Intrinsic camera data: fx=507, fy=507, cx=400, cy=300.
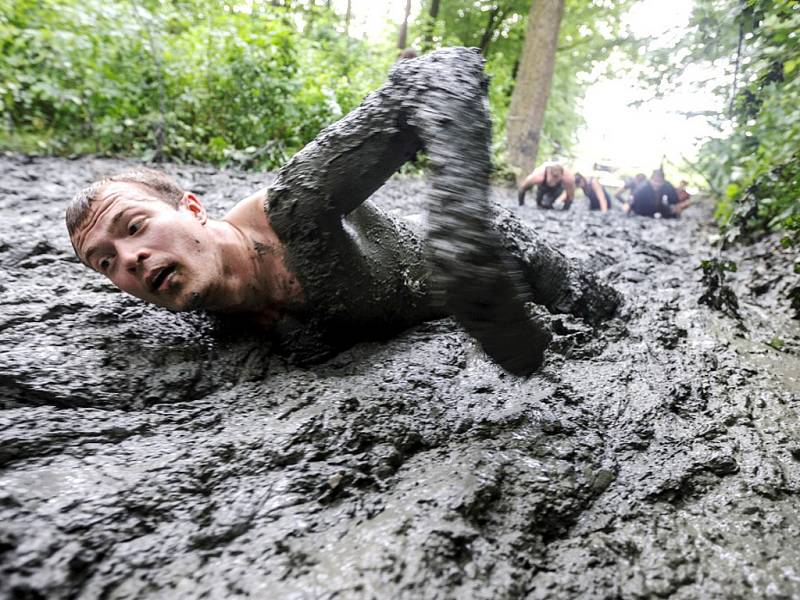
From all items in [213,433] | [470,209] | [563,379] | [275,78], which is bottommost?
[213,433]

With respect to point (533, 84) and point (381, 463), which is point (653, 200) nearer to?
point (533, 84)

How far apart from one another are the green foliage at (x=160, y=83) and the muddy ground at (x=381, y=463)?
12.9ft

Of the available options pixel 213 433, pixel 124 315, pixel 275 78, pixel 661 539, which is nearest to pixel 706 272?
pixel 661 539

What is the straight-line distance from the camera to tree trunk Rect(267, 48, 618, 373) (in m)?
1.13

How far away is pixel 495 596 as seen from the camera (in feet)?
2.99

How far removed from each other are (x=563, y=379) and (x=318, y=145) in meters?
1.15

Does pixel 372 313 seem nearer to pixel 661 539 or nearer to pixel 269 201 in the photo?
pixel 269 201

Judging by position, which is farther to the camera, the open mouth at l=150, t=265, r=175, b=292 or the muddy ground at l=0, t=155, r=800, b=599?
the open mouth at l=150, t=265, r=175, b=292

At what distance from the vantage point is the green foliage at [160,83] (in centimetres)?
496

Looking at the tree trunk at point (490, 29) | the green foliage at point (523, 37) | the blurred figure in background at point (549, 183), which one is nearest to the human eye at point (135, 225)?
the blurred figure in background at point (549, 183)

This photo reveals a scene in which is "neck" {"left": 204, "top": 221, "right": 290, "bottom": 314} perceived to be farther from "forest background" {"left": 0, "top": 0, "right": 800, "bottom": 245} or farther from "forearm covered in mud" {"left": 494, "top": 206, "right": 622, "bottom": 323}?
"forest background" {"left": 0, "top": 0, "right": 800, "bottom": 245}

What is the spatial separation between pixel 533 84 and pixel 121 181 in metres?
8.75

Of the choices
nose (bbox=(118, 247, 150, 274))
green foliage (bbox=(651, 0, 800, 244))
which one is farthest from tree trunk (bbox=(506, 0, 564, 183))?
nose (bbox=(118, 247, 150, 274))

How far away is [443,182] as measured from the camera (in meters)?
1.24
